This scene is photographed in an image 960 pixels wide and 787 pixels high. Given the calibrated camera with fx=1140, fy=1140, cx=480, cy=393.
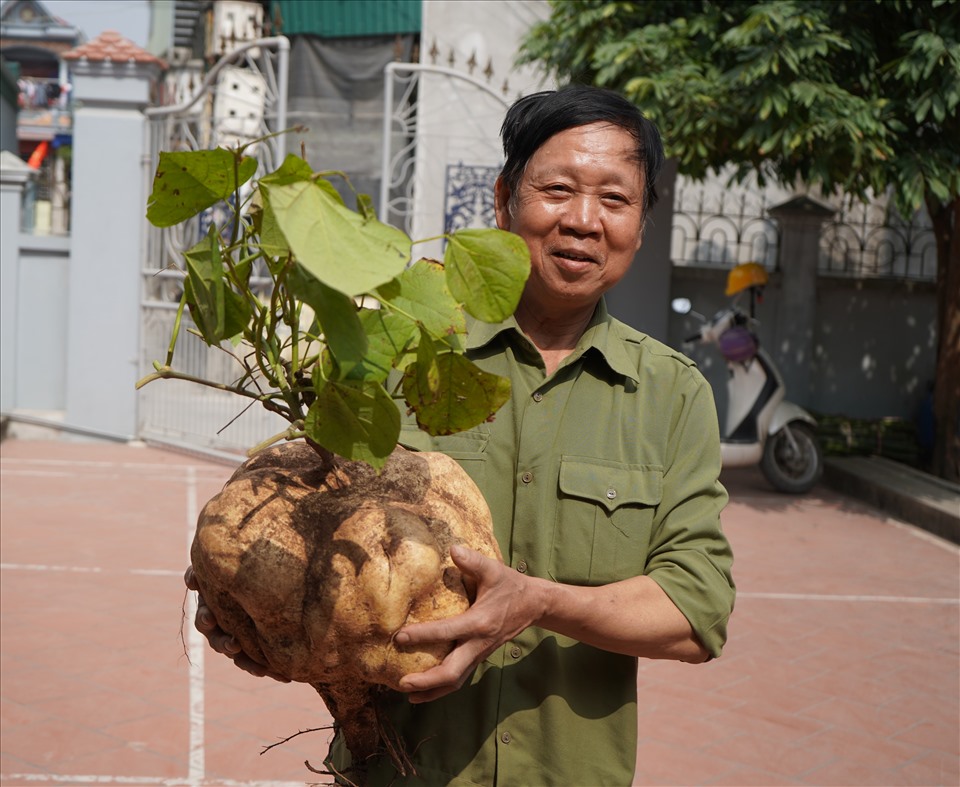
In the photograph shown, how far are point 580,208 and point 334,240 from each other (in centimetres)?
67

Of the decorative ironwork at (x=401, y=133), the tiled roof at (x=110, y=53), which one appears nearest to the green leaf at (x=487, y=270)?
the decorative ironwork at (x=401, y=133)

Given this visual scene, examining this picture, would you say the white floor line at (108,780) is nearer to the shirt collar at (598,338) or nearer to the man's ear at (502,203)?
the shirt collar at (598,338)

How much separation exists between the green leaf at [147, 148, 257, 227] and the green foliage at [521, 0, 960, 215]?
20.6 feet

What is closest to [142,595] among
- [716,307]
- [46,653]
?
[46,653]

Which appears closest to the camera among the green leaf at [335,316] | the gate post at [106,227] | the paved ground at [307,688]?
the green leaf at [335,316]

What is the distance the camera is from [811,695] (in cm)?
501

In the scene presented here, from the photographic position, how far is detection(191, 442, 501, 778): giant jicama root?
1.57 meters

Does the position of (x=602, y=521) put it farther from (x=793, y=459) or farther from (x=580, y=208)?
(x=793, y=459)

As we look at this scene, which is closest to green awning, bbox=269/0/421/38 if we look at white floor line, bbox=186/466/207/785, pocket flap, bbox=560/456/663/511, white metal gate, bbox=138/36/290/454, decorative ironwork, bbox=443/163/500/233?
white metal gate, bbox=138/36/290/454

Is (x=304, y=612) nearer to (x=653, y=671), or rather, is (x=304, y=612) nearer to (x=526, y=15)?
(x=653, y=671)

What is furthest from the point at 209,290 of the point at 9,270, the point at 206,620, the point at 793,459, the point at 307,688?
the point at 9,270

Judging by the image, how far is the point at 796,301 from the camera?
1150cm

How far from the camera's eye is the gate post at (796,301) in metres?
11.4

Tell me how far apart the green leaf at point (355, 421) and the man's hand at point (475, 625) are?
0.19m
